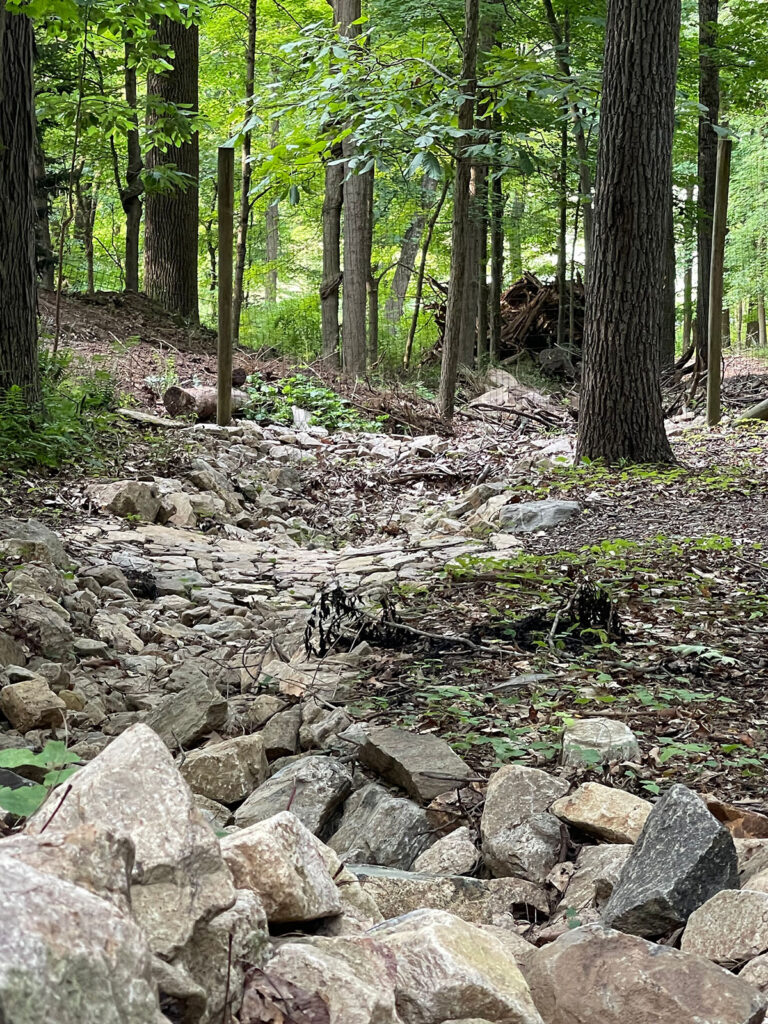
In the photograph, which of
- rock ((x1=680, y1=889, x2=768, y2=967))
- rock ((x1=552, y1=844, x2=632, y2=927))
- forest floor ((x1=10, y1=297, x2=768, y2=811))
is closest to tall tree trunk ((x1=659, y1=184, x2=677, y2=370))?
forest floor ((x1=10, y1=297, x2=768, y2=811))

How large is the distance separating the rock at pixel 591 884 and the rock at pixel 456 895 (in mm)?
70

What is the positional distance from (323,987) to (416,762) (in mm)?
1573

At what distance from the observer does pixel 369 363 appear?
52.2 feet

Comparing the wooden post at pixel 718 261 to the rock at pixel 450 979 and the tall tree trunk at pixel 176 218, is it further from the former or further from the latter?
the rock at pixel 450 979

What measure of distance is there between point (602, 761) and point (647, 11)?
7490 millimetres

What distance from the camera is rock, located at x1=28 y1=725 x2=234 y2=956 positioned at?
1.29 meters

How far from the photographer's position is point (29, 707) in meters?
3.20

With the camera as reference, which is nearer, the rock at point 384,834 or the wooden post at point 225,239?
the rock at point 384,834

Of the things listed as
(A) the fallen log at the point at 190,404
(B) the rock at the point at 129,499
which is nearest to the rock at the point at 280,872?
(B) the rock at the point at 129,499

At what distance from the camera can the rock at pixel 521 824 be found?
7.81 ft

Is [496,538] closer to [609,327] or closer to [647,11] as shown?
[609,327]

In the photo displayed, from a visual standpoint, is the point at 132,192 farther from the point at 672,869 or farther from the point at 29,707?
the point at 672,869

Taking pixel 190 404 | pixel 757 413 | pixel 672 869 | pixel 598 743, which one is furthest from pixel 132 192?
pixel 672 869

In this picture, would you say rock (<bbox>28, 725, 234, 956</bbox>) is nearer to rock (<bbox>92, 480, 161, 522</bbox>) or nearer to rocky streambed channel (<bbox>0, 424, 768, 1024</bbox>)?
rocky streambed channel (<bbox>0, 424, 768, 1024</bbox>)
